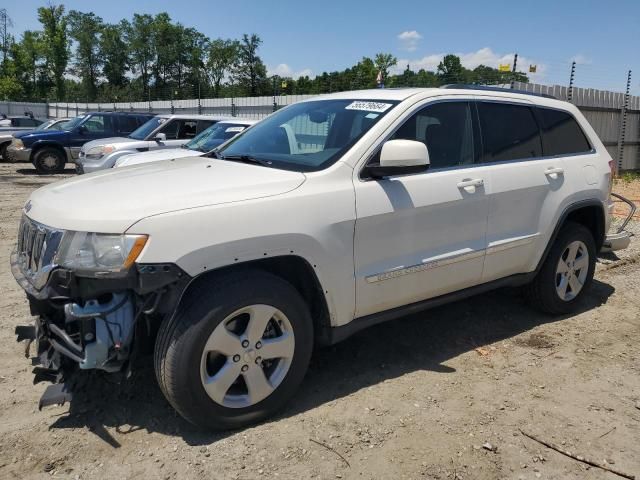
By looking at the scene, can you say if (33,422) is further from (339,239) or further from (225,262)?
(339,239)

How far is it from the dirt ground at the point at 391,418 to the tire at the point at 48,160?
12.6 m

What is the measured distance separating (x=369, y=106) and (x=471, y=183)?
0.88 metres

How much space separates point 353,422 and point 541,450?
101 cm

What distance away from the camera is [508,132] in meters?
4.21

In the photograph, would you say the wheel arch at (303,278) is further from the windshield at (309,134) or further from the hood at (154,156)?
the hood at (154,156)

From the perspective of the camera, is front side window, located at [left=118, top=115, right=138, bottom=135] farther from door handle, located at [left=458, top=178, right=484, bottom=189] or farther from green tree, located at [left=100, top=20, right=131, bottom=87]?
green tree, located at [left=100, top=20, right=131, bottom=87]

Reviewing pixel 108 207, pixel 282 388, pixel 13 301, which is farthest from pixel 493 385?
pixel 13 301

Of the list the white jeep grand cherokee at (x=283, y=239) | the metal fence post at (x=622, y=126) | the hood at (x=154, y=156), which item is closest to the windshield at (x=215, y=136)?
the hood at (x=154, y=156)

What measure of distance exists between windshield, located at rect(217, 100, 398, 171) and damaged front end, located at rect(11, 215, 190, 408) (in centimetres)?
116

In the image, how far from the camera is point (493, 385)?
11.8 feet

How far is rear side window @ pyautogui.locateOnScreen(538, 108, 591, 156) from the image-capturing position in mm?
4512

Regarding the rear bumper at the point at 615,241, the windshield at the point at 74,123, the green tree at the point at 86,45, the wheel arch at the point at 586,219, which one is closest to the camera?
the wheel arch at the point at 586,219

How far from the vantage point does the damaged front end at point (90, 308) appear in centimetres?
260

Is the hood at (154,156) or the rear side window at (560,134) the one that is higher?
the rear side window at (560,134)
